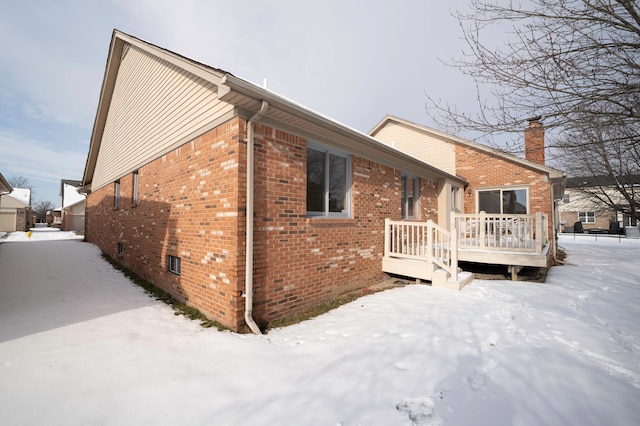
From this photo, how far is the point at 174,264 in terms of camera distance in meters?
5.57

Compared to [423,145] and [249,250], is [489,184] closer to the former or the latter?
[423,145]

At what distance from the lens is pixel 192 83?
16.6 feet

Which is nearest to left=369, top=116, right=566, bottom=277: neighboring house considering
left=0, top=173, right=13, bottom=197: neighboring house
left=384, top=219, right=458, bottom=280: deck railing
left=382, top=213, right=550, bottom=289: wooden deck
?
left=382, top=213, right=550, bottom=289: wooden deck

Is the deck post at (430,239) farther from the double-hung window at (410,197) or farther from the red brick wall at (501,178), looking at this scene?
the red brick wall at (501,178)

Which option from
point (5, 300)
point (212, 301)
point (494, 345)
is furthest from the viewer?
point (5, 300)

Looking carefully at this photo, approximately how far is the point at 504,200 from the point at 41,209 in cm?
8940

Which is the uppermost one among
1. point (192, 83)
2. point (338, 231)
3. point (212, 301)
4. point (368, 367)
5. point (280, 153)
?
point (192, 83)

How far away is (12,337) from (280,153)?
422 centimetres

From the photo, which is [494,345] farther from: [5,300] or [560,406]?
[5,300]

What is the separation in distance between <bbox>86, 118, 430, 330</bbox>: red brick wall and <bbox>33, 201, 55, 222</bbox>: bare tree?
73.7 m

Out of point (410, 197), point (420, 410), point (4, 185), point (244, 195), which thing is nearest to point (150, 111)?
point (244, 195)

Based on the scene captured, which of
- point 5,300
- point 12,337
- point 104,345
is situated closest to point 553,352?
point 104,345

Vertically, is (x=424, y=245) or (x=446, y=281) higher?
(x=424, y=245)

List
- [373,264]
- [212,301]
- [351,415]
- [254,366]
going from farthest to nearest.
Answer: [373,264] → [212,301] → [254,366] → [351,415]
